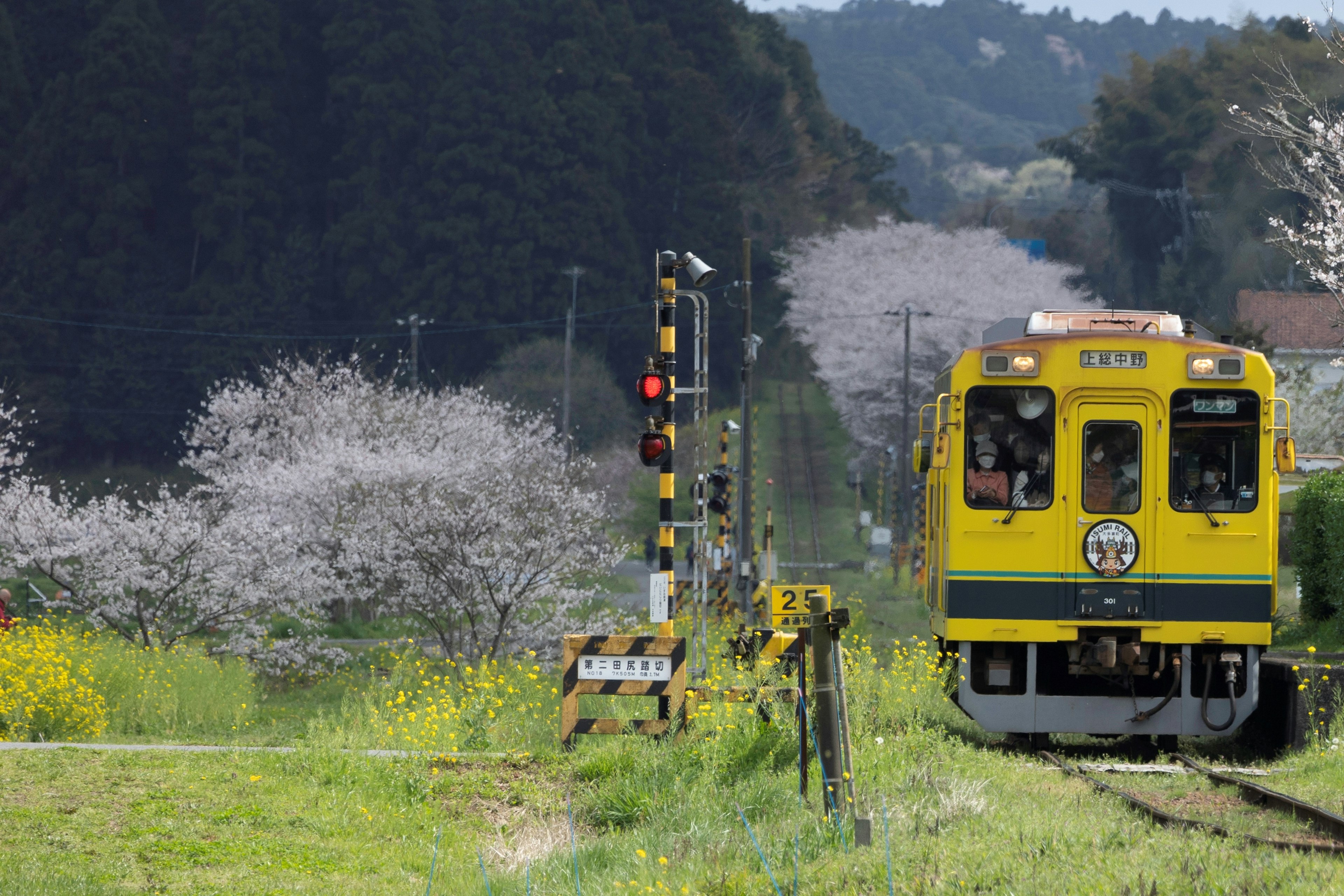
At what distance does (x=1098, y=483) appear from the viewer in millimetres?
11172

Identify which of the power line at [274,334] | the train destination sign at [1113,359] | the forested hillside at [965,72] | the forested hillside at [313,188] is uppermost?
the forested hillside at [965,72]

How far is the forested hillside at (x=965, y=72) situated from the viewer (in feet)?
479

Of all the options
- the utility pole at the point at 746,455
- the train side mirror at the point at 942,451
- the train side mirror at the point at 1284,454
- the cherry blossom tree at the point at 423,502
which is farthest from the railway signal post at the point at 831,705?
the utility pole at the point at 746,455

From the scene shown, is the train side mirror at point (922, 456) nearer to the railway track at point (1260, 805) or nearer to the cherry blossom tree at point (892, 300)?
the railway track at point (1260, 805)

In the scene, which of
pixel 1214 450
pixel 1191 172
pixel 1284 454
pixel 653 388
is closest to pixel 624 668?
pixel 653 388

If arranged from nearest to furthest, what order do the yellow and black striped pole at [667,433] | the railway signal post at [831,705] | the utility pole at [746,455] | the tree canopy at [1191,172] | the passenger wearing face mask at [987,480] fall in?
the railway signal post at [831,705]
the passenger wearing face mask at [987,480]
the yellow and black striped pole at [667,433]
the utility pole at [746,455]
the tree canopy at [1191,172]

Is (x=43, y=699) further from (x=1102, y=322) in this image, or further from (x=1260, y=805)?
(x=1260, y=805)

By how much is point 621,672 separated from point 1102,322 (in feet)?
17.5

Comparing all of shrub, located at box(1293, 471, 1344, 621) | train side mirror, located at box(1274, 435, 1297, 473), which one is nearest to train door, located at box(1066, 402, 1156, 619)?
train side mirror, located at box(1274, 435, 1297, 473)

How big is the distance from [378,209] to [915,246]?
27.2 m

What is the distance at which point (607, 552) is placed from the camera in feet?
77.9

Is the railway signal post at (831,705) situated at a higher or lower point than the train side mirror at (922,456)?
lower

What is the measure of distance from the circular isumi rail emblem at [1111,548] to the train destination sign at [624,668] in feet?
11.8

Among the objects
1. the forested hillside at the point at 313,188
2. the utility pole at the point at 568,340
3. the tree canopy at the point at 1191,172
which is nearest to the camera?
the utility pole at the point at 568,340
